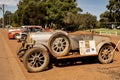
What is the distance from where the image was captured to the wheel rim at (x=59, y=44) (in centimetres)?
959

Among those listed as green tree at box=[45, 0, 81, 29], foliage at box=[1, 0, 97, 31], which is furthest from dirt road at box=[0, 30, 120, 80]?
green tree at box=[45, 0, 81, 29]

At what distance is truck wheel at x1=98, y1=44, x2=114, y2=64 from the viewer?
10370 mm

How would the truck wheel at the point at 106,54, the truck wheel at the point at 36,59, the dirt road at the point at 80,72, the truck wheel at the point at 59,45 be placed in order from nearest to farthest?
1. the dirt road at the point at 80,72
2. the truck wheel at the point at 36,59
3. the truck wheel at the point at 59,45
4. the truck wheel at the point at 106,54

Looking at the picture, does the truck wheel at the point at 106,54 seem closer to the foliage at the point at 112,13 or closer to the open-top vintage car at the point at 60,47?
the open-top vintage car at the point at 60,47

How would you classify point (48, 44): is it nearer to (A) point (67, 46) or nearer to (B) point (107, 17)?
(A) point (67, 46)

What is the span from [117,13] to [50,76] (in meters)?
68.1

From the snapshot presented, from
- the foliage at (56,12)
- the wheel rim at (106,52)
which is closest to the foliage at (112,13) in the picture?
the foliage at (56,12)

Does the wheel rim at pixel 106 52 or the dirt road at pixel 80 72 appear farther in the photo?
the wheel rim at pixel 106 52

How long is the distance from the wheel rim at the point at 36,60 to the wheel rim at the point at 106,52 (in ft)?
8.99

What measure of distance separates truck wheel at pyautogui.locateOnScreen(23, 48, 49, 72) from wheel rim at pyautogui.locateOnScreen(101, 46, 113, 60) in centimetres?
262

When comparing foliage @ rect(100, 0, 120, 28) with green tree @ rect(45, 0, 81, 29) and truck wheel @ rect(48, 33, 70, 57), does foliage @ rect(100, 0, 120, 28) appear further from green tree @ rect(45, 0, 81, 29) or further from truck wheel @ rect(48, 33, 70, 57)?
truck wheel @ rect(48, 33, 70, 57)

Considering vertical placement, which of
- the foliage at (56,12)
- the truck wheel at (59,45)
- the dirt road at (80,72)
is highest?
the foliage at (56,12)

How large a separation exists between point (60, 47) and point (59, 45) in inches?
3.7

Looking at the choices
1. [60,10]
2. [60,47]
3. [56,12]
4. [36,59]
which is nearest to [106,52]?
[60,47]
